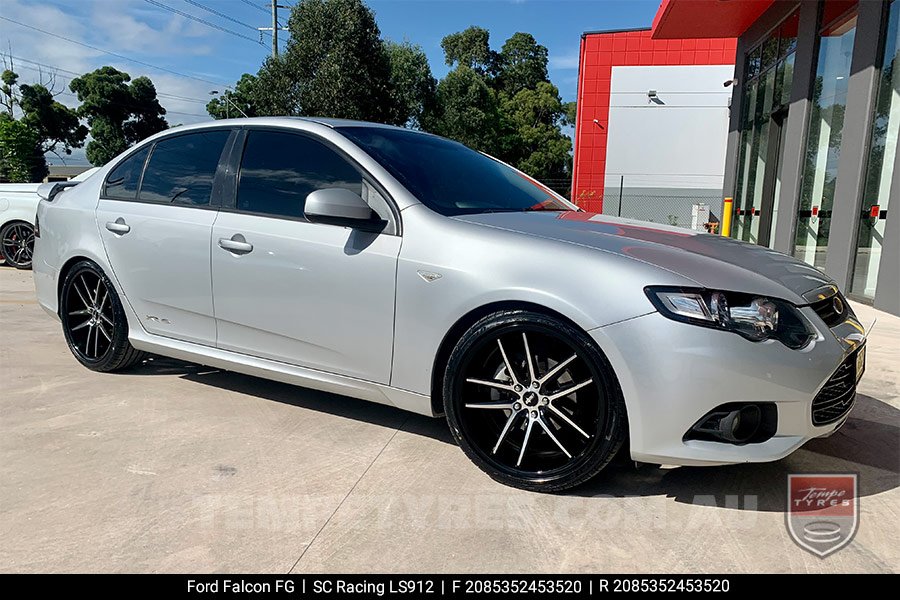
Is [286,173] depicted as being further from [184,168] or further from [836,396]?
[836,396]

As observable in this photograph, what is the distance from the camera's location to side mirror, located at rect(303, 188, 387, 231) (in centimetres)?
283

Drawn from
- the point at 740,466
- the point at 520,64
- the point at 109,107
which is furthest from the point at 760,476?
the point at 109,107

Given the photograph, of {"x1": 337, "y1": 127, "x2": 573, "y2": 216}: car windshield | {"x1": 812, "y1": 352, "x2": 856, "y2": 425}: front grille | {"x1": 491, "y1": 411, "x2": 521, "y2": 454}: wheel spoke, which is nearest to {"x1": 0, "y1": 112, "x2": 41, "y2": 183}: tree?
{"x1": 337, "y1": 127, "x2": 573, "y2": 216}: car windshield

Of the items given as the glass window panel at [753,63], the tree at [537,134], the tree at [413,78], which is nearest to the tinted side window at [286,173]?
the glass window panel at [753,63]

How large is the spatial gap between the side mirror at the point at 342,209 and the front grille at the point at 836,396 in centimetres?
195

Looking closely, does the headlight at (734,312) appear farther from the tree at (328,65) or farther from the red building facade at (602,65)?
the tree at (328,65)

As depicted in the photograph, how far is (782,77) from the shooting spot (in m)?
10.8

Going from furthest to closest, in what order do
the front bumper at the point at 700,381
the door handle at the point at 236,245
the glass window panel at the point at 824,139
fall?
the glass window panel at the point at 824,139
the door handle at the point at 236,245
the front bumper at the point at 700,381

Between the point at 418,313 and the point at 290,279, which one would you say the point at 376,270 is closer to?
the point at 418,313

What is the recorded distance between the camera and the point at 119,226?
3855mm

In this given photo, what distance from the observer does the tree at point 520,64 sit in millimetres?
49312

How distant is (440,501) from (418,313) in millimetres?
800

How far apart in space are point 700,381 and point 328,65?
23.4m

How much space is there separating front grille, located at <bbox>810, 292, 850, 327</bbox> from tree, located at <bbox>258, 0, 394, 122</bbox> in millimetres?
21840
